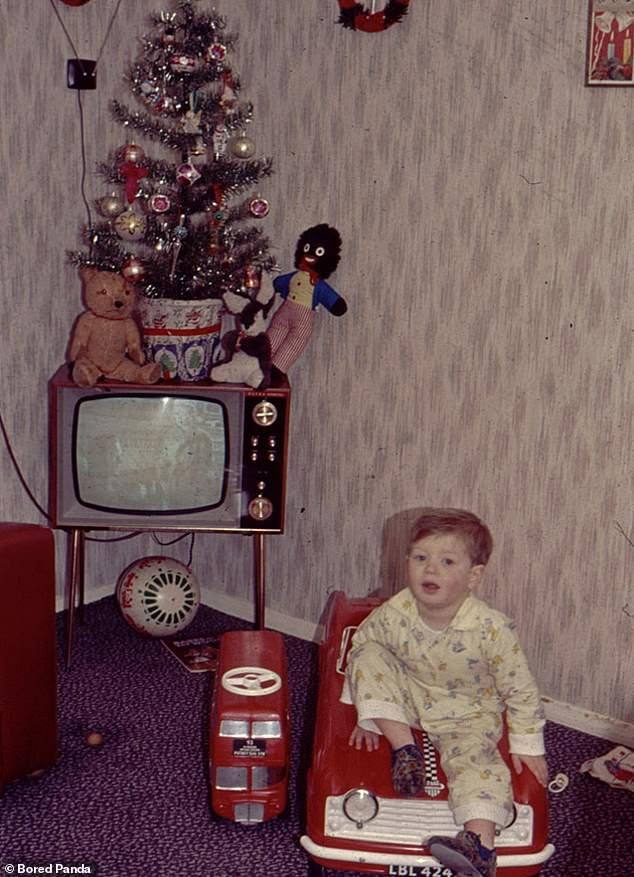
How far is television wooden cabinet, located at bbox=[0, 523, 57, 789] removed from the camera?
Answer: 2225mm

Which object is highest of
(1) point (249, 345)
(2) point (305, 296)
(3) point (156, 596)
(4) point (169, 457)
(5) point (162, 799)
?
(2) point (305, 296)

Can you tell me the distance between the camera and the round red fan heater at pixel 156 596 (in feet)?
9.84

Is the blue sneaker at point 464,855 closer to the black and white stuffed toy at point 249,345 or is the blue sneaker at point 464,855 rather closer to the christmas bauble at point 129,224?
the black and white stuffed toy at point 249,345

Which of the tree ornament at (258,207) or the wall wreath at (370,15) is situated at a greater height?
the wall wreath at (370,15)

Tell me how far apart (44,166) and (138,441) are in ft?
2.64

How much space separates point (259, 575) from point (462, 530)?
862 millimetres

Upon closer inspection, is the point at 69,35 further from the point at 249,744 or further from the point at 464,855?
the point at 464,855

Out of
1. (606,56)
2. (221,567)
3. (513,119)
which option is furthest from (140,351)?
(606,56)

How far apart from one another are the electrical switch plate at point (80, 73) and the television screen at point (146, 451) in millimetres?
866

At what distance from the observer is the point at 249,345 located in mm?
2781

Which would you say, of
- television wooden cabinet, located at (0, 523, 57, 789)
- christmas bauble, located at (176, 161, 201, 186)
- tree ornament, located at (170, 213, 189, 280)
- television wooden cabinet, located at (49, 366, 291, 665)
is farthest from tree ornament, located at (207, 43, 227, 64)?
television wooden cabinet, located at (0, 523, 57, 789)

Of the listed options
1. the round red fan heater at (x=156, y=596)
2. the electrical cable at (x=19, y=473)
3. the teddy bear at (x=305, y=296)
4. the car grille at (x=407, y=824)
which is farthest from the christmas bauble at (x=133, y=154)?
the car grille at (x=407, y=824)

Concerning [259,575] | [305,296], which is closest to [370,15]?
[305,296]

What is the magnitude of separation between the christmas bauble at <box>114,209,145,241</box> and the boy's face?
1076mm
